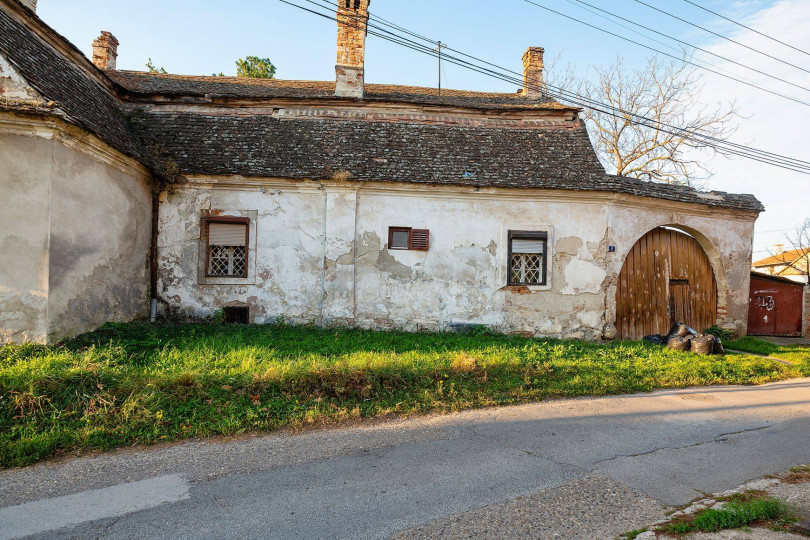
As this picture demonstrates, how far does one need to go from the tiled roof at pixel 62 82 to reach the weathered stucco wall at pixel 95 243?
1.97 feet

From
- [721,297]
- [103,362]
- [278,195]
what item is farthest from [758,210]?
[103,362]

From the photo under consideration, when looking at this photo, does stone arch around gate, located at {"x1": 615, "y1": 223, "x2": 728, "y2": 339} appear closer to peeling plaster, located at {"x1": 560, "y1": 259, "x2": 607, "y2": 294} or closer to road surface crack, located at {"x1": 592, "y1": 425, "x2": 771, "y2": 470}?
peeling plaster, located at {"x1": 560, "y1": 259, "x2": 607, "y2": 294}

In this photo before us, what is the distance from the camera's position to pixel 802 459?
473 centimetres

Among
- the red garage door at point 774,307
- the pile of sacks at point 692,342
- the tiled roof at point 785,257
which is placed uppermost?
the tiled roof at point 785,257

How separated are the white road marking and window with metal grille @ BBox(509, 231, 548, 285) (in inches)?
344

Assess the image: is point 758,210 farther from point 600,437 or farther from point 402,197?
point 600,437

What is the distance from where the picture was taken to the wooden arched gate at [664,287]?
Answer: 1179 cm

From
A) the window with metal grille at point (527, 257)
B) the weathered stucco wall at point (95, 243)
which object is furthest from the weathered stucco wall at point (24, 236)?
the window with metal grille at point (527, 257)

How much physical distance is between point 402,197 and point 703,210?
8525 millimetres

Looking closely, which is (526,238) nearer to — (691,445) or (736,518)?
(691,445)

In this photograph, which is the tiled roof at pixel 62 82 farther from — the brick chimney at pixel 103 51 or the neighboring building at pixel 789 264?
the neighboring building at pixel 789 264

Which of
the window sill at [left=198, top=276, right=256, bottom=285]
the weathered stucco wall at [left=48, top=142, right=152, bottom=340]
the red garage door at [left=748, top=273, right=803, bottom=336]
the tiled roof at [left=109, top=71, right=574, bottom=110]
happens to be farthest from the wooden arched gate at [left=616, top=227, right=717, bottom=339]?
the weathered stucco wall at [left=48, top=142, right=152, bottom=340]

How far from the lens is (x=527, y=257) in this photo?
1113 cm

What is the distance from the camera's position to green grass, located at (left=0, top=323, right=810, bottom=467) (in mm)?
4941
